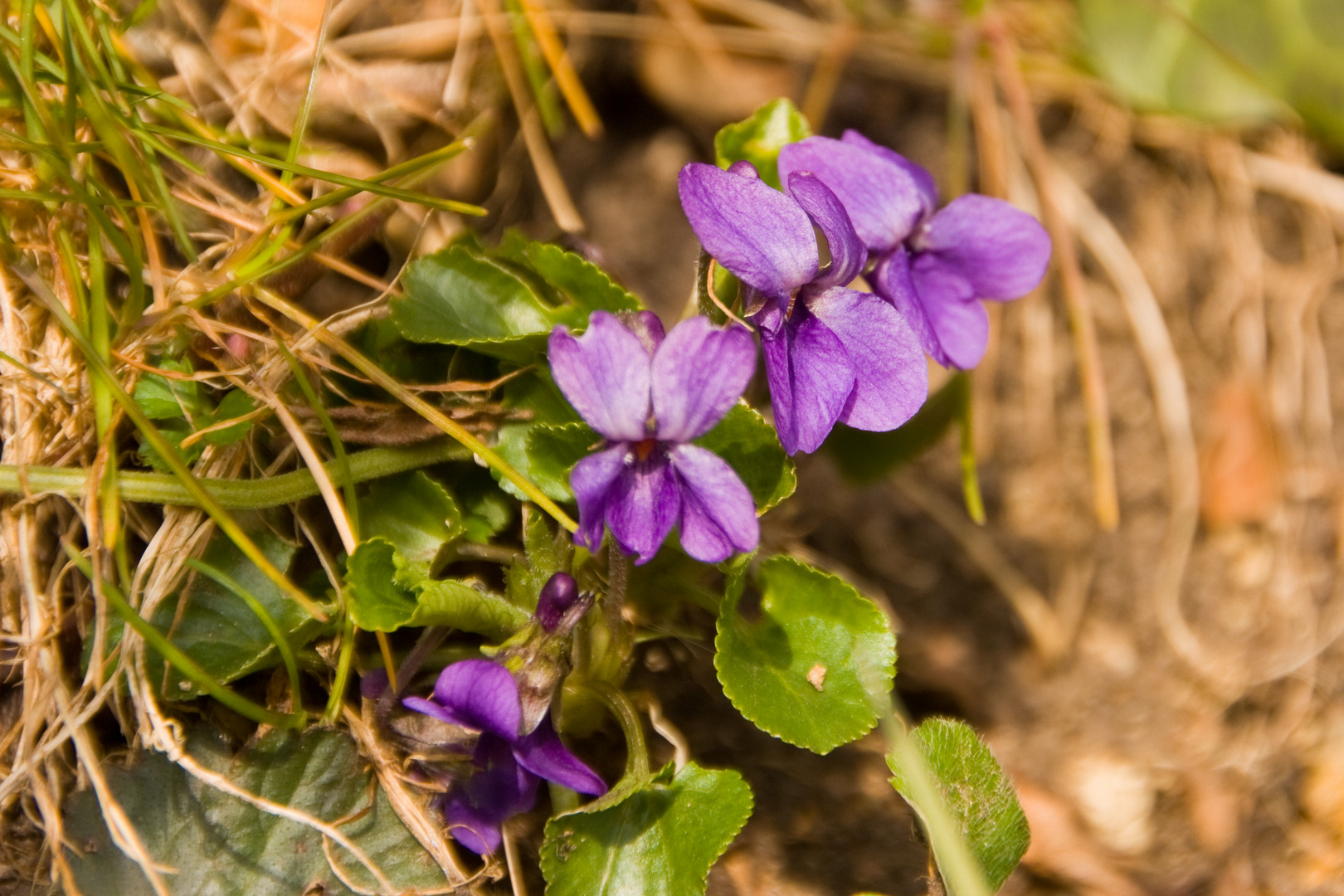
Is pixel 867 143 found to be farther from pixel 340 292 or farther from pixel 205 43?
pixel 205 43

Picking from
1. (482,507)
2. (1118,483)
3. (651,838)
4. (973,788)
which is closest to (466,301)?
(482,507)

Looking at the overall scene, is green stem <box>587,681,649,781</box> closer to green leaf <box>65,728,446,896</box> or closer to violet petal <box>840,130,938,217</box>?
green leaf <box>65,728,446,896</box>

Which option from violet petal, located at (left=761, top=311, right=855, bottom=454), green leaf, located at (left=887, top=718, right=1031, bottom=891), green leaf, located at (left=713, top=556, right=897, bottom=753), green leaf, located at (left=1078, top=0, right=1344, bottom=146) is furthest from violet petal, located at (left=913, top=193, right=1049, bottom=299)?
green leaf, located at (left=1078, top=0, right=1344, bottom=146)

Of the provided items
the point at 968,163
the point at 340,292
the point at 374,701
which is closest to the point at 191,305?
the point at 340,292

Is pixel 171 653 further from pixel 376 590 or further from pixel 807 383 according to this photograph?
pixel 807 383

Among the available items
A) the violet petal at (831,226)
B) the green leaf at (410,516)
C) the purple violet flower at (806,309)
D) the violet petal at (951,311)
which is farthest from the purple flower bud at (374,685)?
the violet petal at (951,311)

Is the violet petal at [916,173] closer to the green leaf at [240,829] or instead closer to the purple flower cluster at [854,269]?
the purple flower cluster at [854,269]

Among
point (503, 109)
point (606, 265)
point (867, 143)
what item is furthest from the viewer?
point (503, 109)
